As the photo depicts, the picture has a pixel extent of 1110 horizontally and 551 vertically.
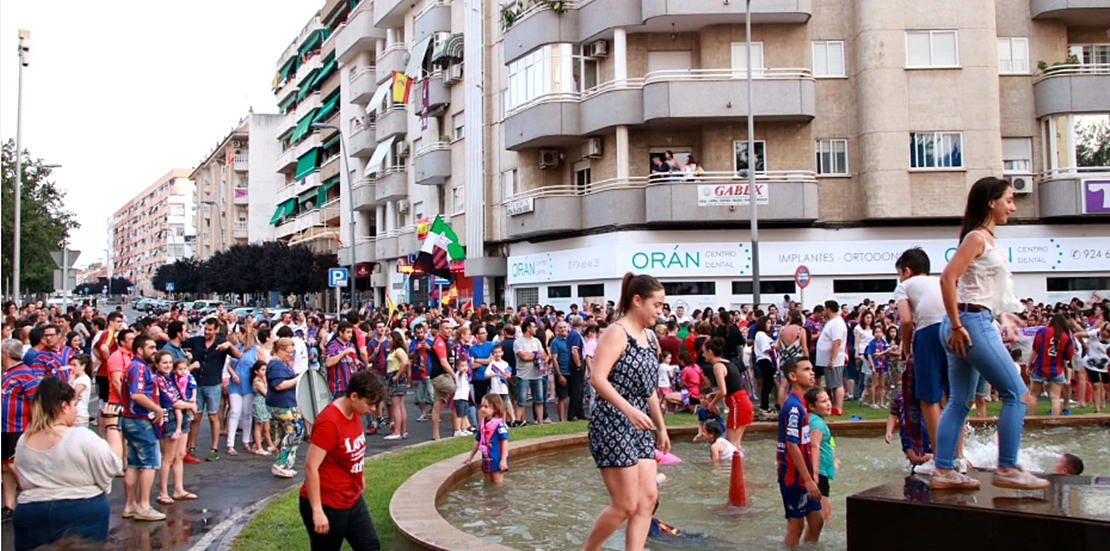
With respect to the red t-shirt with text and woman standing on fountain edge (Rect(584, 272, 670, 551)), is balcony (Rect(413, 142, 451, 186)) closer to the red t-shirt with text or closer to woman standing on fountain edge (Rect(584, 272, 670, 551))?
the red t-shirt with text

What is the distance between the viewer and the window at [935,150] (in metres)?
30.1

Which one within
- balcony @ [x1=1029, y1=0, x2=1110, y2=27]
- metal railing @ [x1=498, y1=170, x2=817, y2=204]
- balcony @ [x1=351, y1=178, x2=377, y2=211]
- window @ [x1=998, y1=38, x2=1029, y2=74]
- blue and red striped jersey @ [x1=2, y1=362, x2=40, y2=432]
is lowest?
blue and red striped jersey @ [x1=2, y1=362, x2=40, y2=432]

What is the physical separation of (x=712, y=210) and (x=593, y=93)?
5.88 m

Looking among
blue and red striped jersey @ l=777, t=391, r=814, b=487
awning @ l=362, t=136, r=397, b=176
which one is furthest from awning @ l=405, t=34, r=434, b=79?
blue and red striped jersey @ l=777, t=391, r=814, b=487

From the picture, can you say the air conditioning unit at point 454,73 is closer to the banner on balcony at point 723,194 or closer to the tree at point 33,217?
the banner on balcony at point 723,194

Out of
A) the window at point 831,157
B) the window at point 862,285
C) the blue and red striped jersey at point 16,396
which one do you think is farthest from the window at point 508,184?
the blue and red striped jersey at point 16,396

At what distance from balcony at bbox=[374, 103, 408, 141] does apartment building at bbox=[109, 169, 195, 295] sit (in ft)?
327

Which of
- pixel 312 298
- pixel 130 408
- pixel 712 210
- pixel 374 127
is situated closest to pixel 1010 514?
pixel 130 408

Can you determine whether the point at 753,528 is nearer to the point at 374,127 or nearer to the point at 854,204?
the point at 854,204

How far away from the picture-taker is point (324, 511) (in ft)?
18.9

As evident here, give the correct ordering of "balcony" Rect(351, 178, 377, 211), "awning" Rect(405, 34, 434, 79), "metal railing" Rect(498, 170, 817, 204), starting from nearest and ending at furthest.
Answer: "metal railing" Rect(498, 170, 817, 204) < "awning" Rect(405, 34, 434, 79) < "balcony" Rect(351, 178, 377, 211)

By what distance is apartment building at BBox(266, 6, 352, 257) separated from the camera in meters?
63.5

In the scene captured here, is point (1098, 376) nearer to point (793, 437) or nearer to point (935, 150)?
point (793, 437)

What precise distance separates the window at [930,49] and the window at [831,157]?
3173 millimetres
